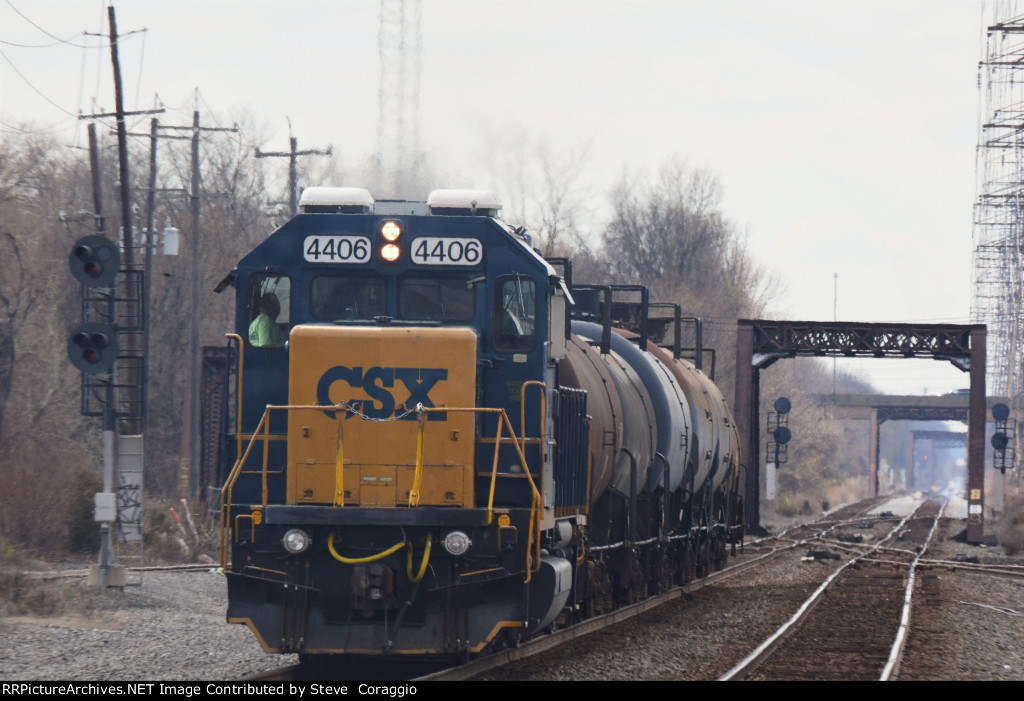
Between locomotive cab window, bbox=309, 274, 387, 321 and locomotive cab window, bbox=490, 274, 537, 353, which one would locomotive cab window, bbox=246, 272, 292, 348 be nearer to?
locomotive cab window, bbox=309, 274, 387, 321

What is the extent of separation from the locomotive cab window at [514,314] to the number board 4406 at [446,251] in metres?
0.32

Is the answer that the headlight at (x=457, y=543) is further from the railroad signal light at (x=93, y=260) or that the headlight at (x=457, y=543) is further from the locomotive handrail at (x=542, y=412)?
the railroad signal light at (x=93, y=260)

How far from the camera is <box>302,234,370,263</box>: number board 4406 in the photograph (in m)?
11.1

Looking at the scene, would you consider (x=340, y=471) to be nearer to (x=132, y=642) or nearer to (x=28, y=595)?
(x=132, y=642)

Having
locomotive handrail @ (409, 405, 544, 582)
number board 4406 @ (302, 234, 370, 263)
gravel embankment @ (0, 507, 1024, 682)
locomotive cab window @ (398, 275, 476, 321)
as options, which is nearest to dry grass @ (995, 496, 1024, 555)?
gravel embankment @ (0, 507, 1024, 682)

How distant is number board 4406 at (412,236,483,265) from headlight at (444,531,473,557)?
7.67ft

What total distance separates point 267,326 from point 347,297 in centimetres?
74

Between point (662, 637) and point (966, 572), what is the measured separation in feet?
47.1

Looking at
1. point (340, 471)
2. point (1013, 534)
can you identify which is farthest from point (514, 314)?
point (1013, 534)

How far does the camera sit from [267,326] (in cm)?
1122

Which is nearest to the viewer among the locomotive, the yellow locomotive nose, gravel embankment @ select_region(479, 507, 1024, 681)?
the locomotive

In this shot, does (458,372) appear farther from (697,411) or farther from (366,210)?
(697,411)
